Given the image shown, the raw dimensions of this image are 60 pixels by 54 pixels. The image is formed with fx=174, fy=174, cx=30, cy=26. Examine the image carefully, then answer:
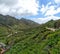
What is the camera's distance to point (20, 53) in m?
100

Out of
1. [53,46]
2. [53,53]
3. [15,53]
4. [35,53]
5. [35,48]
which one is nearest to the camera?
[53,53]

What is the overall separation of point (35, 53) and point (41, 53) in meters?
7.38

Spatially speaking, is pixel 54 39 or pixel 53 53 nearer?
pixel 53 53

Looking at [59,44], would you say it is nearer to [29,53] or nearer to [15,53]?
[29,53]

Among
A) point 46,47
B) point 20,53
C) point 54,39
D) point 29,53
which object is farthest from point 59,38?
point 20,53

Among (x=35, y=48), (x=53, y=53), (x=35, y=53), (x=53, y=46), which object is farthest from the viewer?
(x=35, y=48)

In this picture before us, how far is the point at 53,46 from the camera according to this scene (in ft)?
275

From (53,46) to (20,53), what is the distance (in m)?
24.3

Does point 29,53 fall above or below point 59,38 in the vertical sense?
below

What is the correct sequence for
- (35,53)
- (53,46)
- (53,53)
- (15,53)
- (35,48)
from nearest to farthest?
(53,53) → (53,46) → (35,53) → (35,48) → (15,53)

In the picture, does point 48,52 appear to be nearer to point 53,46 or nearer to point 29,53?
point 53,46

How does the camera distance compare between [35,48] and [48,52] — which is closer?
[48,52]

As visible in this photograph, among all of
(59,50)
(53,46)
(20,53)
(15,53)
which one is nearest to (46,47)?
(53,46)

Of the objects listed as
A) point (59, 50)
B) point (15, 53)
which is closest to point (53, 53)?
point (59, 50)
